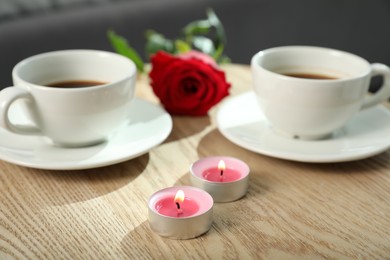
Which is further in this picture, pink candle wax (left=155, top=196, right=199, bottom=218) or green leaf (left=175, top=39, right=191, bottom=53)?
green leaf (left=175, top=39, right=191, bottom=53)

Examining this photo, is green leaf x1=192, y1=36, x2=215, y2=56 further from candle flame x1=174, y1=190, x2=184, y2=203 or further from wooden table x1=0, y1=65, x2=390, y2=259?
candle flame x1=174, y1=190, x2=184, y2=203

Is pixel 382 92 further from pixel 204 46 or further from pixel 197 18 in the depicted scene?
pixel 197 18

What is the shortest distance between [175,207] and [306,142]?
0.31m

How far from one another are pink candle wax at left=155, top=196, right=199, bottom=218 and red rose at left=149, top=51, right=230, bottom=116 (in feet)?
1.09

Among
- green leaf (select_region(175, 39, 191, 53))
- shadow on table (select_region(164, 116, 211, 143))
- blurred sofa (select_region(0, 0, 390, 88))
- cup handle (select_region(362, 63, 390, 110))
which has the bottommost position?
blurred sofa (select_region(0, 0, 390, 88))

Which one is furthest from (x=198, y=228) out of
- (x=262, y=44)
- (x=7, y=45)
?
(x=262, y=44)

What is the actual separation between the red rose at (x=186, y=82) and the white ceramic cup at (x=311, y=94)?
109mm

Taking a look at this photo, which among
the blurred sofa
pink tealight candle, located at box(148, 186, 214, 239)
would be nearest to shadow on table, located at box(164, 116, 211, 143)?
pink tealight candle, located at box(148, 186, 214, 239)

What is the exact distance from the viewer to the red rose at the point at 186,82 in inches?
45.1

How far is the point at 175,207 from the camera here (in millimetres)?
835

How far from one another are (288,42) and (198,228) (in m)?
1.44

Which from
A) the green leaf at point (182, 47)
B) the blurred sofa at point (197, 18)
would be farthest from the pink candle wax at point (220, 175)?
the blurred sofa at point (197, 18)

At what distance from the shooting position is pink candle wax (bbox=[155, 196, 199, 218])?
820mm

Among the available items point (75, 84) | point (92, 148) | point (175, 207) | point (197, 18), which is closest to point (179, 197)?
point (175, 207)
